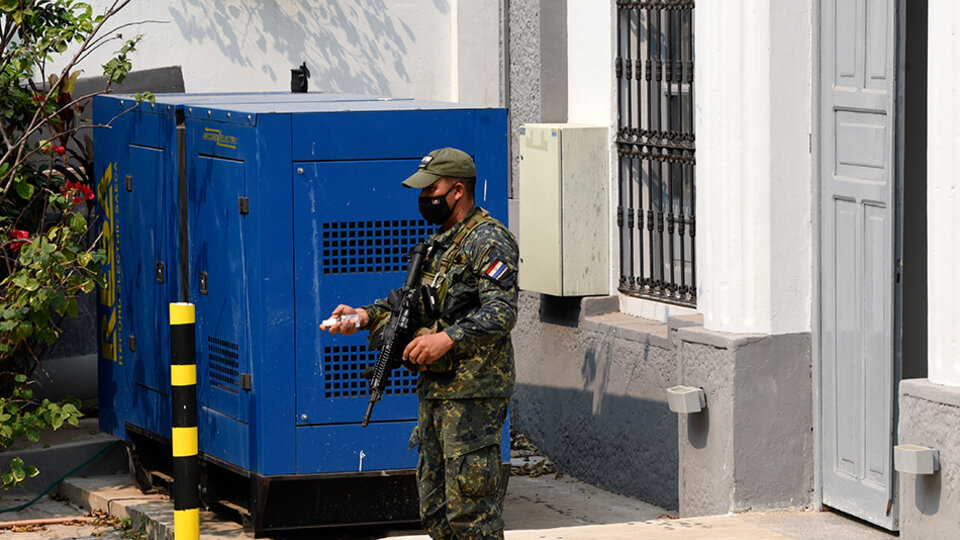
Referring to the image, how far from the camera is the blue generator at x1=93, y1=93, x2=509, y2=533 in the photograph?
744cm

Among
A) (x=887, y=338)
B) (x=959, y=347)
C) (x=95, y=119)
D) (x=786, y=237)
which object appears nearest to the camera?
(x=959, y=347)

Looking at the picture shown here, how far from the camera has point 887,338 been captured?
6.65 meters

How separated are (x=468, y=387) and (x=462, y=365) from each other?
81mm

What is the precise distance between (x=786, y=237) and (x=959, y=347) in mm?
1245

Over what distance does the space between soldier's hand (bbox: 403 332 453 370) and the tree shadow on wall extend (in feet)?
20.1

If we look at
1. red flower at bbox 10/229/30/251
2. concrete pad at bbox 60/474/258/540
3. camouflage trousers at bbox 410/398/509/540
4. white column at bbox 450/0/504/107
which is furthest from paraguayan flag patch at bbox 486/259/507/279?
white column at bbox 450/0/504/107

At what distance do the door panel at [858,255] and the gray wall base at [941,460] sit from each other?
0.47 meters

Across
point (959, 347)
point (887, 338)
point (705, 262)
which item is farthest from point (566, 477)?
point (959, 347)

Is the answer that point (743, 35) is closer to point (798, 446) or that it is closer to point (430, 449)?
point (798, 446)

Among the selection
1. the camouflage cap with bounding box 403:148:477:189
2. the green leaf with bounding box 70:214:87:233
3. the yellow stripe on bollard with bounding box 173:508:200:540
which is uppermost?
the camouflage cap with bounding box 403:148:477:189

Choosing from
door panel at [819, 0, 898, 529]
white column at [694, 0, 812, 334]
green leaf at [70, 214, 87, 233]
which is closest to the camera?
door panel at [819, 0, 898, 529]

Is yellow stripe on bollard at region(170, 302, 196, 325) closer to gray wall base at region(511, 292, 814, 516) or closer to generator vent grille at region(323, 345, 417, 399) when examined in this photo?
generator vent grille at region(323, 345, 417, 399)

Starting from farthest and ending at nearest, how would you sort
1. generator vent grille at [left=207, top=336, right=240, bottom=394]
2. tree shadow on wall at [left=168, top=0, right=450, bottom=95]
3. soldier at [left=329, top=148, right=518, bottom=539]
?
tree shadow on wall at [left=168, top=0, right=450, bottom=95]
generator vent grille at [left=207, top=336, right=240, bottom=394]
soldier at [left=329, top=148, right=518, bottom=539]

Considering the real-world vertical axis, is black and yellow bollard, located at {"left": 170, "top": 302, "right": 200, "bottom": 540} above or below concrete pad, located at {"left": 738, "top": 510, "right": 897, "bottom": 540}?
above
